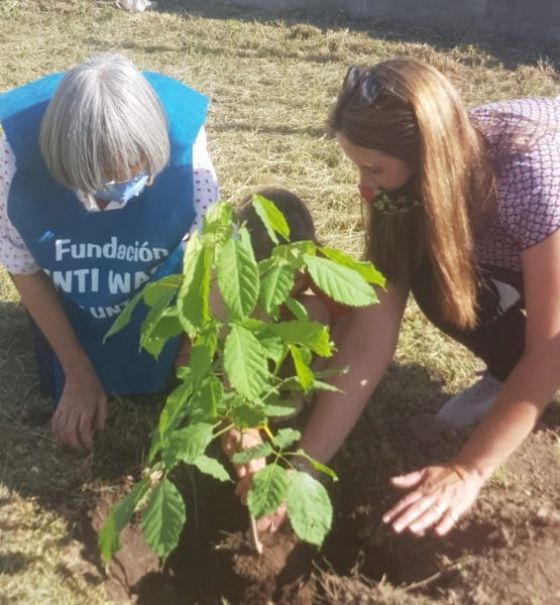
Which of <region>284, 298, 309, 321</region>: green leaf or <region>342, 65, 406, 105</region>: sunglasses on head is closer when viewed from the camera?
<region>284, 298, 309, 321</region>: green leaf

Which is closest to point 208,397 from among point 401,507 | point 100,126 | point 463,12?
point 401,507

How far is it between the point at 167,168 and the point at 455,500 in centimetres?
100

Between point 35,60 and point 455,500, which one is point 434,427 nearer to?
point 455,500

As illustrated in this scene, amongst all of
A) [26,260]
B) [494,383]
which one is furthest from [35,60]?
[494,383]

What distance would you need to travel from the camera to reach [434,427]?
2338 mm

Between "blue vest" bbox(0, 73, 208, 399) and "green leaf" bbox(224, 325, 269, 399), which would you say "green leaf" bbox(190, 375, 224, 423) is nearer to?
"green leaf" bbox(224, 325, 269, 399)

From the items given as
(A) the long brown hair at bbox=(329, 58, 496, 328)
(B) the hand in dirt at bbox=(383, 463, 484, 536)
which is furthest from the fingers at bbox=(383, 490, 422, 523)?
(A) the long brown hair at bbox=(329, 58, 496, 328)

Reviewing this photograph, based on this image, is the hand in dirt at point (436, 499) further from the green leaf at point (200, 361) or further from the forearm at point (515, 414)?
the green leaf at point (200, 361)

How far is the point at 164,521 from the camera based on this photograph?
4.86 ft

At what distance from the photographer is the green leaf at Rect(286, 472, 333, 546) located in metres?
1.47

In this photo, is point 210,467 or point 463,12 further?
point 463,12

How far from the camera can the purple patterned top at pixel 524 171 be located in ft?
6.23

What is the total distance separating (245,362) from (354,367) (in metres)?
0.79

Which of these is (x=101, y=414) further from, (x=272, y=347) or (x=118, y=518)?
(x=272, y=347)
